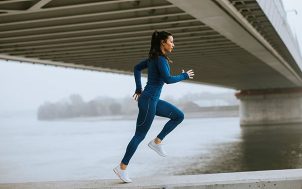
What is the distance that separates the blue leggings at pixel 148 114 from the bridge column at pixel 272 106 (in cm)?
5757

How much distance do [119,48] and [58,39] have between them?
3.90 meters

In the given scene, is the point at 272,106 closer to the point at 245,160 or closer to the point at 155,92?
the point at 245,160

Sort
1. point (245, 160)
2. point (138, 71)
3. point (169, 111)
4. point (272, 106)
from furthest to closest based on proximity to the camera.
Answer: point (272, 106), point (245, 160), point (138, 71), point (169, 111)

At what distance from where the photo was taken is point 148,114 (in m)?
5.07

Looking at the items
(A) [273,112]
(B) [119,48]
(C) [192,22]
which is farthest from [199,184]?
(A) [273,112]

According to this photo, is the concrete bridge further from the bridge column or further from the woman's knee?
the bridge column

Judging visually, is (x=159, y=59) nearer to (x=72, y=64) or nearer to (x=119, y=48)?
(x=119, y=48)

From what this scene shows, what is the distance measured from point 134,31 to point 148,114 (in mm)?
12868

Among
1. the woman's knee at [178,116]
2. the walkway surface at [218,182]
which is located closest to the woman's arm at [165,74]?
the woman's knee at [178,116]

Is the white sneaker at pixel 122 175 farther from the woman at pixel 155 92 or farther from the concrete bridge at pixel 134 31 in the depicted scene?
the concrete bridge at pixel 134 31

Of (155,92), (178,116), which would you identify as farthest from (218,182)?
(155,92)

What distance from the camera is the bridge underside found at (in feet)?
45.4

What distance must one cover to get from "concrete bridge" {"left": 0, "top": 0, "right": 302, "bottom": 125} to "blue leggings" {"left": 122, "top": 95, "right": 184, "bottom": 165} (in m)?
A: 7.47

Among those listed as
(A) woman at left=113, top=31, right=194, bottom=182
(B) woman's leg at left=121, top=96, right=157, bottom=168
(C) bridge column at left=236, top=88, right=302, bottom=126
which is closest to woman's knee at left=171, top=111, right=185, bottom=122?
(A) woman at left=113, top=31, right=194, bottom=182
